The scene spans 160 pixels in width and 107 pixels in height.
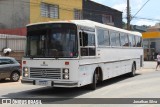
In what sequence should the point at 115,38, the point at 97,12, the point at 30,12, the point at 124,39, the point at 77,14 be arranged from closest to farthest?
1. the point at 115,38
2. the point at 124,39
3. the point at 30,12
4. the point at 77,14
5. the point at 97,12

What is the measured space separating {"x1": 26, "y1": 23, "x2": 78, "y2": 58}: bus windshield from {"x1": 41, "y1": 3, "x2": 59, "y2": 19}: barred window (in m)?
21.3

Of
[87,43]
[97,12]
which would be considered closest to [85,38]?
[87,43]

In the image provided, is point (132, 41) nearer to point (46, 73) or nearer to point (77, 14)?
point (46, 73)

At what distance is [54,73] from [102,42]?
153 inches

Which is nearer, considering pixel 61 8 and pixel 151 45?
pixel 61 8

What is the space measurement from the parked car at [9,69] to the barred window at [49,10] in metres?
15.4

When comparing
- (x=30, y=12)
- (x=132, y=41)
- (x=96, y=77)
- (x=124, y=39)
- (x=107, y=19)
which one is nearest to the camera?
(x=96, y=77)

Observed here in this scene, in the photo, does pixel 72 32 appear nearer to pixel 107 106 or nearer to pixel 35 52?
pixel 35 52

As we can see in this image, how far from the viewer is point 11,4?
114ft

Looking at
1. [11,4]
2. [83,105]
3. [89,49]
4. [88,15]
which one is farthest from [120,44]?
[88,15]

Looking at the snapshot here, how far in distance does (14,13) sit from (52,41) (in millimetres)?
21837

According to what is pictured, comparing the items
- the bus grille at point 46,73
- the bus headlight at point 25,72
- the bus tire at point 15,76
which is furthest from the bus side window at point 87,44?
the bus tire at point 15,76

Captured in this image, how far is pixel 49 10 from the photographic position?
35.9 m

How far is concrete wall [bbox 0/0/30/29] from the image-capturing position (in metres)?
33.8
